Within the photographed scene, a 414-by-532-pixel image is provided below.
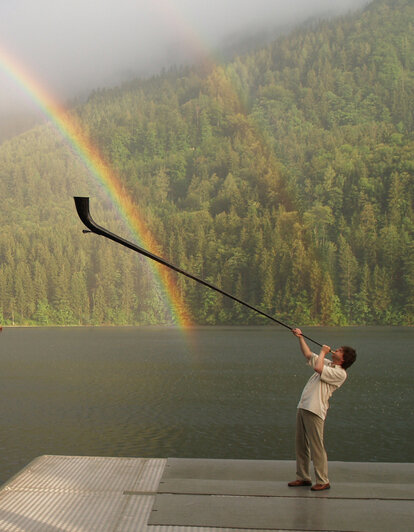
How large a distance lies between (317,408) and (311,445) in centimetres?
44

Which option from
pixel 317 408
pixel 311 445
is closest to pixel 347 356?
pixel 317 408

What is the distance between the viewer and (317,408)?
26.5 feet

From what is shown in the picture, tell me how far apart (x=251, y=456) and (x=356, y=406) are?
9.47 meters

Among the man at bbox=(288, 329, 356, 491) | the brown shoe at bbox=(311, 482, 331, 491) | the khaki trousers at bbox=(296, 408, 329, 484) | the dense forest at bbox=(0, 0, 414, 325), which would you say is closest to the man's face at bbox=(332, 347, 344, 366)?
the man at bbox=(288, 329, 356, 491)

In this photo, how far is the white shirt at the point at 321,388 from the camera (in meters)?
8.09

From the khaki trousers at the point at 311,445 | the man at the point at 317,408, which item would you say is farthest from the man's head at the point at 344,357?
the khaki trousers at the point at 311,445

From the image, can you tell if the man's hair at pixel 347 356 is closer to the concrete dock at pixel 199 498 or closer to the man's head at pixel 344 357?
the man's head at pixel 344 357

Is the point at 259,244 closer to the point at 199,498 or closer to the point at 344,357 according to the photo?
the point at 344,357

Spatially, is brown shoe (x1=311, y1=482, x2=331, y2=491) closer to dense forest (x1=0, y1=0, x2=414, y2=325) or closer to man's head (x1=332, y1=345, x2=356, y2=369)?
man's head (x1=332, y1=345, x2=356, y2=369)

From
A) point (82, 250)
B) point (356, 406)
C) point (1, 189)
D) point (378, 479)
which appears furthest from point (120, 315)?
point (378, 479)

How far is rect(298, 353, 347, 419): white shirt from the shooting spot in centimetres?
809

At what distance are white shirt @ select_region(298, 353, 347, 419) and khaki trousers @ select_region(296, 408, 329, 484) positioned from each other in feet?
0.27

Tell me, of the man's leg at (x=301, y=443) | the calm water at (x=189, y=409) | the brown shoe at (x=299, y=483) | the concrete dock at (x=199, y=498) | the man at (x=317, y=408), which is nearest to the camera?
the concrete dock at (x=199, y=498)

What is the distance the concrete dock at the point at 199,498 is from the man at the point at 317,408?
306 millimetres
